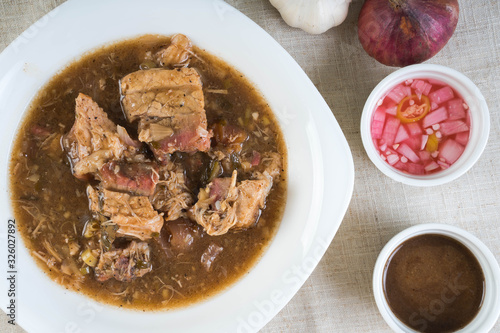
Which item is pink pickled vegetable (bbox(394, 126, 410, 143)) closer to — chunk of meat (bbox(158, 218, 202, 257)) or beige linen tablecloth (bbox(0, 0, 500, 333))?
beige linen tablecloth (bbox(0, 0, 500, 333))

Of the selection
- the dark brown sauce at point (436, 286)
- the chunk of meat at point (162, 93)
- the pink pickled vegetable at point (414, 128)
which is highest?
the chunk of meat at point (162, 93)

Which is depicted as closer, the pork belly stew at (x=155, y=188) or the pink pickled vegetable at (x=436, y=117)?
the pork belly stew at (x=155, y=188)

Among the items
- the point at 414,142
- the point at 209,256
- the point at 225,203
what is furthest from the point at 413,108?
the point at 209,256

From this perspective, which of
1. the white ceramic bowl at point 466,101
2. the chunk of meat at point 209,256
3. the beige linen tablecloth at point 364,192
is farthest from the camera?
the beige linen tablecloth at point 364,192

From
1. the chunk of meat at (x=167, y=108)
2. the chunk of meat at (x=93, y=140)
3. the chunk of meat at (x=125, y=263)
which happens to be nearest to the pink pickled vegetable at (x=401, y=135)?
the chunk of meat at (x=167, y=108)

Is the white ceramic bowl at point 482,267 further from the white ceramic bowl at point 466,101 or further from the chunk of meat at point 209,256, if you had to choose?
the chunk of meat at point 209,256

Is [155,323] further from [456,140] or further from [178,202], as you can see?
[456,140]

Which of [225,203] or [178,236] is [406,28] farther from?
[178,236]
